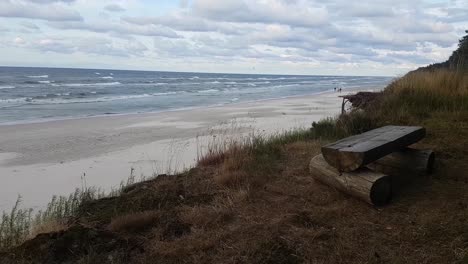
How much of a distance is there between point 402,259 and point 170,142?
32.9 feet

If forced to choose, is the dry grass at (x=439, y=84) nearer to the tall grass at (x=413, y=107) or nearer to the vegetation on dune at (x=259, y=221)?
the tall grass at (x=413, y=107)

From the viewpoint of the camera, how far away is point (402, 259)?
379 centimetres

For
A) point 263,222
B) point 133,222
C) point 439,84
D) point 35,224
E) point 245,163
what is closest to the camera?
point 263,222

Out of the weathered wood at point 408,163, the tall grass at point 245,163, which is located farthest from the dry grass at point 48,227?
the weathered wood at point 408,163

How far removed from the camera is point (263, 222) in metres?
4.76

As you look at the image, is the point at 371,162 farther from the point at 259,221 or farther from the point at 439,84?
the point at 439,84

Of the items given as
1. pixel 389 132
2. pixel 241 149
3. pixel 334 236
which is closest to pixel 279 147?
pixel 241 149

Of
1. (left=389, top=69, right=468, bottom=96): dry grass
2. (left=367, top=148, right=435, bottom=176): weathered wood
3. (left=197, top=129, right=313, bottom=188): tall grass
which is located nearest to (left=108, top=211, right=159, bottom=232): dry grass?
(left=197, top=129, right=313, bottom=188): tall grass

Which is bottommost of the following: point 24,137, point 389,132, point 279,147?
point 24,137

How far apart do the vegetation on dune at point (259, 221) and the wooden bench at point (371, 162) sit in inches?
6.6

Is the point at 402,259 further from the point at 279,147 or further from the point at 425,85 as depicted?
the point at 425,85

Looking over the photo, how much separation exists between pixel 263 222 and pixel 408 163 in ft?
7.45

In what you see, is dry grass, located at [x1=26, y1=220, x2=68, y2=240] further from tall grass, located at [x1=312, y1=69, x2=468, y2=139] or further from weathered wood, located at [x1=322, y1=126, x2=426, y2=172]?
tall grass, located at [x1=312, y1=69, x2=468, y2=139]

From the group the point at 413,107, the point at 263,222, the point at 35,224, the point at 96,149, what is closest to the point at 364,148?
the point at 263,222
